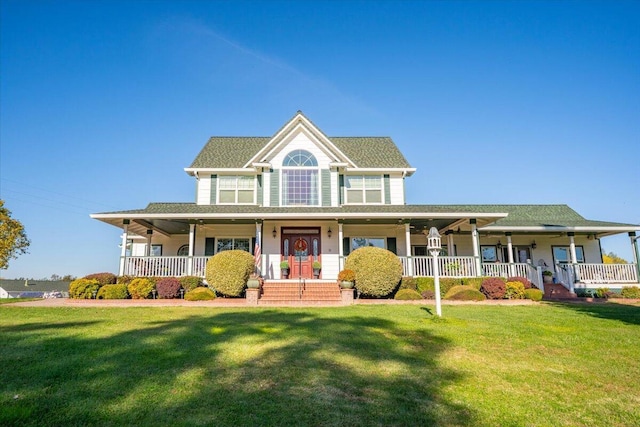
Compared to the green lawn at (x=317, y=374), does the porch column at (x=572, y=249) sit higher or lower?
higher

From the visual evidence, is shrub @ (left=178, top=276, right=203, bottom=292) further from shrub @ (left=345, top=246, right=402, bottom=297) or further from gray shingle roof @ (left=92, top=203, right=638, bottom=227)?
shrub @ (left=345, top=246, right=402, bottom=297)

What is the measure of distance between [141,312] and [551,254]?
2200cm

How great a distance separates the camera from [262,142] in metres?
22.9

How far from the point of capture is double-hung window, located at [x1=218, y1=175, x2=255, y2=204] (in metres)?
19.4

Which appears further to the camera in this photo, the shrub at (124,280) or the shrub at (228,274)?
the shrub at (124,280)

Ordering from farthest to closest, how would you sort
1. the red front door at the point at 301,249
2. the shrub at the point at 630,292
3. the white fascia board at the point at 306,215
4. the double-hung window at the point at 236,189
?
the double-hung window at the point at 236,189 < the red front door at the point at 301,249 < the shrub at the point at 630,292 < the white fascia board at the point at 306,215

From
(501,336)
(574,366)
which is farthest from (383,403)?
(501,336)

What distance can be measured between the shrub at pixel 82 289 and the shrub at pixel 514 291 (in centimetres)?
1693

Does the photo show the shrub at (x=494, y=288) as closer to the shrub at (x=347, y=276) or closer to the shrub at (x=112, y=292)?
the shrub at (x=347, y=276)

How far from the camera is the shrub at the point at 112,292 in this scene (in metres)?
14.6

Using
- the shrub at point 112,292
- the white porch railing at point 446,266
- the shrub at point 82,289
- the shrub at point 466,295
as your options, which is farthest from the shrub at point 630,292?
the shrub at point 82,289

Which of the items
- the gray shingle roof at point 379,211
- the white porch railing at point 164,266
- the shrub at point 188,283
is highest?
the gray shingle roof at point 379,211

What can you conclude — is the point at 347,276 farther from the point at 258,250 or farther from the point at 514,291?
the point at 514,291

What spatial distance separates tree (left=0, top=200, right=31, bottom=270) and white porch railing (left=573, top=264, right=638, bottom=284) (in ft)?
135
